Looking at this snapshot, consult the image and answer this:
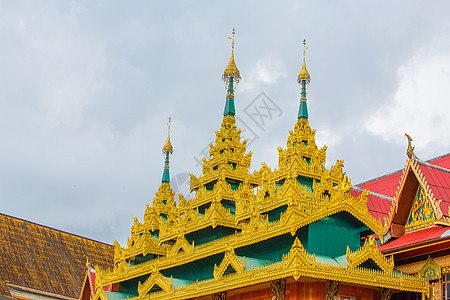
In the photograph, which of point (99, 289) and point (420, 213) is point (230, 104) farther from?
point (420, 213)

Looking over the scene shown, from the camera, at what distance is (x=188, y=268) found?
3198cm

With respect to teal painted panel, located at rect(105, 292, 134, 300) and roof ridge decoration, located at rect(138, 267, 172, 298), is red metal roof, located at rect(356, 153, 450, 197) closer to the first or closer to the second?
roof ridge decoration, located at rect(138, 267, 172, 298)

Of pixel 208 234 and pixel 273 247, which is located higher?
pixel 208 234

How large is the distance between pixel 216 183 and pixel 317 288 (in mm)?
10849

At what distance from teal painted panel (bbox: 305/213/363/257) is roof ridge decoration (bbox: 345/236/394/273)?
173cm

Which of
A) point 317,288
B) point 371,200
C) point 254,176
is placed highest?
point 254,176

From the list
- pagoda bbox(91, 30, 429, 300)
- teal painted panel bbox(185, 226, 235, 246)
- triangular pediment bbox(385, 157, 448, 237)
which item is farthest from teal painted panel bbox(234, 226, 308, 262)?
triangular pediment bbox(385, 157, 448, 237)

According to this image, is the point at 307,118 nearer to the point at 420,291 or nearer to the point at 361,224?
the point at 361,224

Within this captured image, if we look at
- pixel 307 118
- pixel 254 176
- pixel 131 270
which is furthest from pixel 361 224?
pixel 131 270

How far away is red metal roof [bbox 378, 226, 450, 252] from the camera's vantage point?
22.7 metres

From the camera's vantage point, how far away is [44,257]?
55531mm

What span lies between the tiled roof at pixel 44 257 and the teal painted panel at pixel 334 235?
32117 millimetres

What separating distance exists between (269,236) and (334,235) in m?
2.47

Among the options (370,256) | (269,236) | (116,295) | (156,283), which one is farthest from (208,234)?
(370,256)
